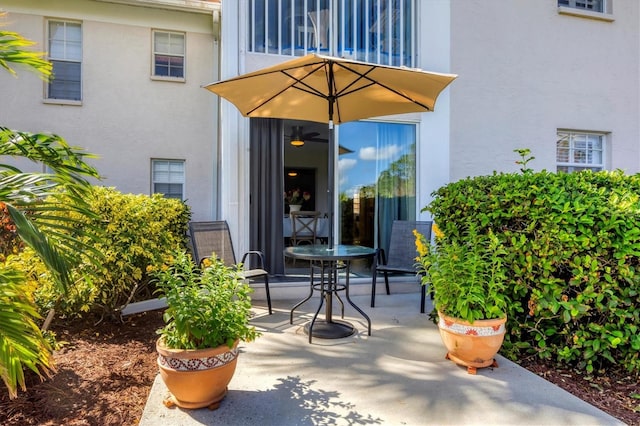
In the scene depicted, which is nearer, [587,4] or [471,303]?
[471,303]

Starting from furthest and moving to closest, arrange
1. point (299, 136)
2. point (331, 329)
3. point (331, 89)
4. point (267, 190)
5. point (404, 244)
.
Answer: point (299, 136) → point (267, 190) → point (404, 244) → point (331, 89) → point (331, 329)

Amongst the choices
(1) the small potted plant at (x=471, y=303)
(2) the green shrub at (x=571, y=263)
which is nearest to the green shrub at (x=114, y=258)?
(1) the small potted plant at (x=471, y=303)

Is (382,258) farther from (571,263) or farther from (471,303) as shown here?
(571,263)

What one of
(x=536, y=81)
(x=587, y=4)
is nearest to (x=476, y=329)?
(x=536, y=81)

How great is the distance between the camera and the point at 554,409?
2012 mm

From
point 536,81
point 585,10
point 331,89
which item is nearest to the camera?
point 331,89

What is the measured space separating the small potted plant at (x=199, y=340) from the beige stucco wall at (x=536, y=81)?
166 inches

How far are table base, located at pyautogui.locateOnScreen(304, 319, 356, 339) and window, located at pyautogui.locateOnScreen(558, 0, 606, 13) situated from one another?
20.6 ft

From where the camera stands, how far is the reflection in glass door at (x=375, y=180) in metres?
5.06

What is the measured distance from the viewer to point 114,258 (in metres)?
3.01

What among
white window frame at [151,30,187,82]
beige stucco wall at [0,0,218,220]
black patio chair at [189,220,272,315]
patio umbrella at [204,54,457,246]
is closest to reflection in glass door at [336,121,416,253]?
patio umbrella at [204,54,457,246]

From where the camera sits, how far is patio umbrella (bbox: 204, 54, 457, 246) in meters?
2.99

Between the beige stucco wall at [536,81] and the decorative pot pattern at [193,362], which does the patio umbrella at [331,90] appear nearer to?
the decorative pot pattern at [193,362]

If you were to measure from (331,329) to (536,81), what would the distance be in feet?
16.6
